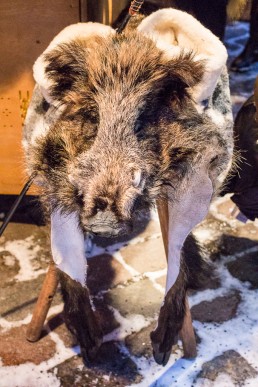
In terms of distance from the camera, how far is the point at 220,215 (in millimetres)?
2557

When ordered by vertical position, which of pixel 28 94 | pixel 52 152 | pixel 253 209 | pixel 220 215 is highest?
pixel 52 152

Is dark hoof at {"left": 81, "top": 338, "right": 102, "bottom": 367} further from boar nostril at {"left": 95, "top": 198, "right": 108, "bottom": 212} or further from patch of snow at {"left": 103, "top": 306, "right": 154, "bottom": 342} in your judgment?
boar nostril at {"left": 95, "top": 198, "right": 108, "bottom": 212}

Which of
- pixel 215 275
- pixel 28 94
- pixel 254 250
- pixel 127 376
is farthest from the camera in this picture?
pixel 254 250

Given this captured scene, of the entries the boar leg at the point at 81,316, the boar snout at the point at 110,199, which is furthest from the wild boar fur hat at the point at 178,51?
the boar leg at the point at 81,316

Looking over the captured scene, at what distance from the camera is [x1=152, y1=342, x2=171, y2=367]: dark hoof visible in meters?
1.62

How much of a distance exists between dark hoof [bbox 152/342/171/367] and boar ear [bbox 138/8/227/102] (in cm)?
77

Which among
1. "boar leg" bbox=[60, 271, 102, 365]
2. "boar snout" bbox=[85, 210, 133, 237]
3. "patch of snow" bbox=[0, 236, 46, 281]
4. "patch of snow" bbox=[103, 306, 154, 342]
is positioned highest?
"boar snout" bbox=[85, 210, 133, 237]

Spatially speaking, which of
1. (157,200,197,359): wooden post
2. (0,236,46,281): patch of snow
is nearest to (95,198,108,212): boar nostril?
(157,200,197,359): wooden post

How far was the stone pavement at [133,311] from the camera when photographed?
1.69m

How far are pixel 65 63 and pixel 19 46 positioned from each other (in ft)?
2.27

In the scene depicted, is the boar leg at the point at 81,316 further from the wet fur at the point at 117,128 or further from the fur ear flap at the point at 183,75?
the fur ear flap at the point at 183,75

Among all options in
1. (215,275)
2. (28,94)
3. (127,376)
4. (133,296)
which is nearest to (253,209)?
(215,275)

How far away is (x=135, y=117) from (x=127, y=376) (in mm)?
904

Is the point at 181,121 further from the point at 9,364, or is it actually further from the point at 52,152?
the point at 9,364
